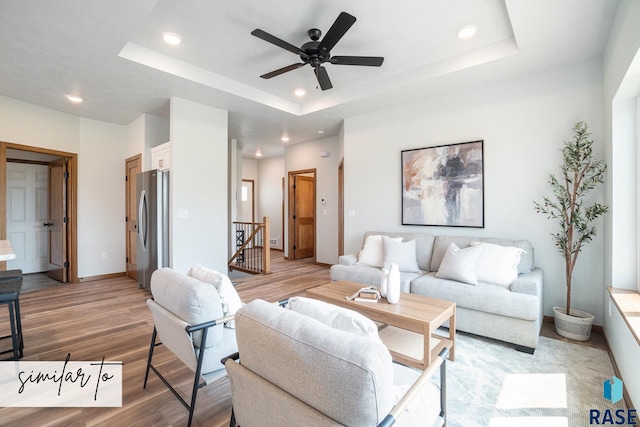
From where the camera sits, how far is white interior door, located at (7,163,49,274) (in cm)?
534

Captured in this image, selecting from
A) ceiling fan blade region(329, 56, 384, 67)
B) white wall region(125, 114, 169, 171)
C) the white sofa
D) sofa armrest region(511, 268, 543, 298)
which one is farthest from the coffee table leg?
white wall region(125, 114, 169, 171)

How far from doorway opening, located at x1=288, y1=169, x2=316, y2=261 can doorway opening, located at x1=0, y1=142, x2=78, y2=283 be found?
4.01m

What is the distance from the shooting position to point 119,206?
5359mm

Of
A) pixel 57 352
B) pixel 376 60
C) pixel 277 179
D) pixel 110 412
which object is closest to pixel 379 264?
pixel 376 60

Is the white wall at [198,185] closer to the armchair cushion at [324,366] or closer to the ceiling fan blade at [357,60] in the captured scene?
the ceiling fan blade at [357,60]

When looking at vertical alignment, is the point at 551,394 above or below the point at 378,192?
below

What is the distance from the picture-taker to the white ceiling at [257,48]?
94.1 inches

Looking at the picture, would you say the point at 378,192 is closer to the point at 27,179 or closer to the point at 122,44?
the point at 122,44

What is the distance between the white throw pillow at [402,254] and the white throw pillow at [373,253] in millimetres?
115

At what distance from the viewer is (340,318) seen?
118cm

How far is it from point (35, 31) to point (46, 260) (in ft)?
15.8

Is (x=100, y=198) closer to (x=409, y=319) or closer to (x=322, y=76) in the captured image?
(x=322, y=76)

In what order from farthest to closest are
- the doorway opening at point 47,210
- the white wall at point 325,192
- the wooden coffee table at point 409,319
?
the white wall at point 325,192, the doorway opening at point 47,210, the wooden coffee table at point 409,319

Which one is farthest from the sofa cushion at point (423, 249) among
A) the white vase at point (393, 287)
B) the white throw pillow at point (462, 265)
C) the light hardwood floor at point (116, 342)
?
the light hardwood floor at point (116, 342)
